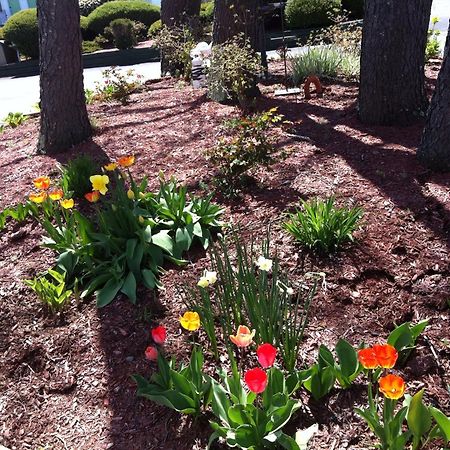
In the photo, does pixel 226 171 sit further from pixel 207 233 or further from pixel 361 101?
pixel 361 101

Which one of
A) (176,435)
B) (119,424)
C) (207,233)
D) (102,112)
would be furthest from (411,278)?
(102,112)

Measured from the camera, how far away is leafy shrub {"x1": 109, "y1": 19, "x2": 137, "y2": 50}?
18406 millimetres

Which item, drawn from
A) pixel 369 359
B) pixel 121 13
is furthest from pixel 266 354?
pixel 121 13

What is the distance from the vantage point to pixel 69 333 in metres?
2.83

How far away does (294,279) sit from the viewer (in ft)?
9.28

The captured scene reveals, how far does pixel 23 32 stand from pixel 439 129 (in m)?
18.8

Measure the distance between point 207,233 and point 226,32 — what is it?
11.7 feet

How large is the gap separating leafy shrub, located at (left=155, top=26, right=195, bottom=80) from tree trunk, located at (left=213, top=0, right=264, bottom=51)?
1499 millimetres

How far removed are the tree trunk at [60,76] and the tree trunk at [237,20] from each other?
1710mm

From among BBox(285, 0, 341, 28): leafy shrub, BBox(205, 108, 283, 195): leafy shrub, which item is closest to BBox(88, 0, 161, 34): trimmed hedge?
BBox(285, 0, 341, 28): leafy shrub

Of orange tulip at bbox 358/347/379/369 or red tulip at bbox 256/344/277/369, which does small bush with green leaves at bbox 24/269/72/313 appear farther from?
orange tulip at bbox 358/347/379/369

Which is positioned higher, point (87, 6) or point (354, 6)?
point (87, 6)

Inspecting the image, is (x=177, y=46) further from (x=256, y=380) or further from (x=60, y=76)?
(x=256, y=380)

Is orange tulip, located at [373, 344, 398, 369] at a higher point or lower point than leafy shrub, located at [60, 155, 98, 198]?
higher
